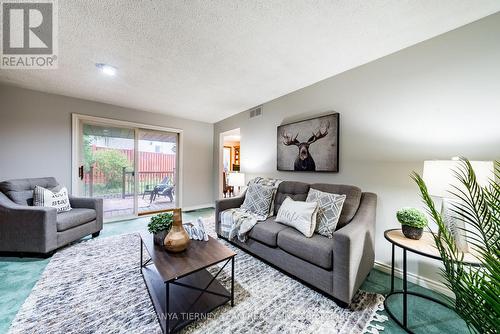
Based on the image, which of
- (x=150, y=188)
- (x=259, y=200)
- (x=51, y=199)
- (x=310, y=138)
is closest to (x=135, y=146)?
(x=150, y=188)

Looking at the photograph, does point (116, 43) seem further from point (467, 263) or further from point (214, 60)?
point (467, 263)

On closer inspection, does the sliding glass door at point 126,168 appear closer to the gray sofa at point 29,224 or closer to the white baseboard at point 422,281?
the gray sofa at point 29,224

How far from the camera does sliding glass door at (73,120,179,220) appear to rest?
3535 mm

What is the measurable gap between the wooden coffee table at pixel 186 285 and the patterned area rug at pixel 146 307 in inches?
2.7

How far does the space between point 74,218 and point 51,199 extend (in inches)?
18.5

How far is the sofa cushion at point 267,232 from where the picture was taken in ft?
6.57

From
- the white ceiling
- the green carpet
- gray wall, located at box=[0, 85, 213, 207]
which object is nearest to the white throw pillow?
the green carpet

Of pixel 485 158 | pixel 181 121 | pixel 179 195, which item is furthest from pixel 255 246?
pixel 181 121

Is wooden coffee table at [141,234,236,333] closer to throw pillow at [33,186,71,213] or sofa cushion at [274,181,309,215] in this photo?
sofa cushion at [274,181,309,215]

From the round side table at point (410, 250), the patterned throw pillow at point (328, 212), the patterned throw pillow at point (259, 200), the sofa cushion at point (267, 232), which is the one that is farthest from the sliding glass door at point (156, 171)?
the round side table at point (410, 250)

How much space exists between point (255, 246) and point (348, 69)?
8.10ft

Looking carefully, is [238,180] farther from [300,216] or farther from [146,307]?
[146,307]

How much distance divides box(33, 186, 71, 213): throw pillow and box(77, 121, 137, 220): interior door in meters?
0.82

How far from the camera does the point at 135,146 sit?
13.0 ft
